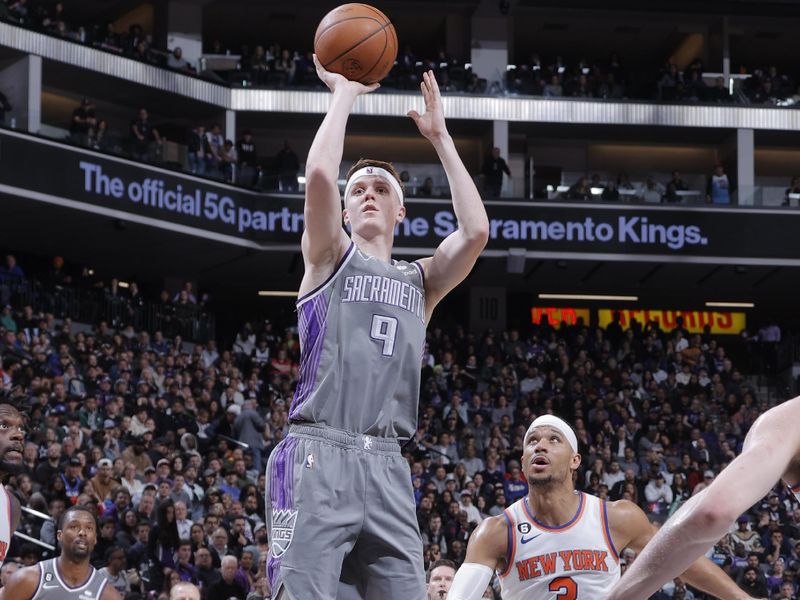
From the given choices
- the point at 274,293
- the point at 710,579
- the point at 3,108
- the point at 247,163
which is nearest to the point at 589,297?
the point at 274,293

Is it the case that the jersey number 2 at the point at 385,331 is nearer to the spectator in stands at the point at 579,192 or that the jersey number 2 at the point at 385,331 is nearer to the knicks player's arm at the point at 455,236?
the knicks player's arm at the point at 455,236

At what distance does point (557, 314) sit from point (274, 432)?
51.5 feet

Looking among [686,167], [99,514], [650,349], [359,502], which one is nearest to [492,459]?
[99,514]

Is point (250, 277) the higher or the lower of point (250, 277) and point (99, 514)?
the higher

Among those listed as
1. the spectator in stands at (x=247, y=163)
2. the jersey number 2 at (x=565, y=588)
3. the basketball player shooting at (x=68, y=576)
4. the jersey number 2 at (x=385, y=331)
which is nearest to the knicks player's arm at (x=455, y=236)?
the jersey number 2 at (x=385, y=331)

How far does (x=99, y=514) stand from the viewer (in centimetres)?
1492

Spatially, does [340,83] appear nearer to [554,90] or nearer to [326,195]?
[326,195]

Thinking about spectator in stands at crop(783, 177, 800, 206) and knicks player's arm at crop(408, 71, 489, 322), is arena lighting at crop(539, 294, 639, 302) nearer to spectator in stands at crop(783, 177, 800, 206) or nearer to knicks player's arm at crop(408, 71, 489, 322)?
spectator in stands at crop(783, 177, 800, 206)

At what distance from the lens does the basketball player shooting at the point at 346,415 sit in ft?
16.3

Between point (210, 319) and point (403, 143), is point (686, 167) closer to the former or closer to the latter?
point (403, 143)

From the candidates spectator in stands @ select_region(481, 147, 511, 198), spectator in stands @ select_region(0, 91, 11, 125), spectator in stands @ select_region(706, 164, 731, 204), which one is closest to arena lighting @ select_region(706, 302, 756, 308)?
spectator in stands @ select_region(706, 164, 731, 204)

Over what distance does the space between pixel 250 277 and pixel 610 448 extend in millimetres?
13705

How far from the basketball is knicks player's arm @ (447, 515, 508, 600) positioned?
2.56 metres

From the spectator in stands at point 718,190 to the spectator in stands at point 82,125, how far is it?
14.4 m
